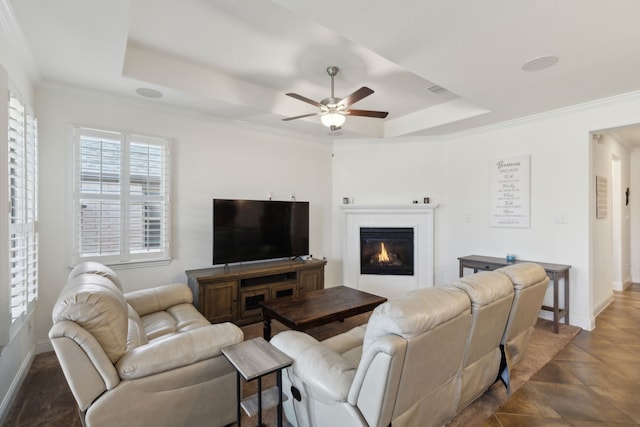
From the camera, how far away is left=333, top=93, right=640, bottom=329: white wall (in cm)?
373

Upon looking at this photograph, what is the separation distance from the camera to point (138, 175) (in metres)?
3.57

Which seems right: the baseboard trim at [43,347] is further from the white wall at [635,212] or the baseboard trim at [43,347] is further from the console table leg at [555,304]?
the white wall at [635,212]

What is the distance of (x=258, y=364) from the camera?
163cm

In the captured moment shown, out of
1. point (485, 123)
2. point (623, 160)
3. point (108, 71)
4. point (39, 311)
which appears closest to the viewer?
point (108, 71)

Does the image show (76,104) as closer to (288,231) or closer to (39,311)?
(39,311)

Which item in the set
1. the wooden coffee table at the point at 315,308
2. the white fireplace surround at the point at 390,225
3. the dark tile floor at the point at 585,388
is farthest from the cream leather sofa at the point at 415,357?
the white fireplace surround at the point at 390,225

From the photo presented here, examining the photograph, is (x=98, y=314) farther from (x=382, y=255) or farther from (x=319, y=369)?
(x=382, y=255)

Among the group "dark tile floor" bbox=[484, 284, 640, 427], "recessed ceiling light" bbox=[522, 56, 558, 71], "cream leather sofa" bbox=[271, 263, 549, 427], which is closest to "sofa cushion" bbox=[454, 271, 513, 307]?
"cream leather sofa" bbox=[271, 263, 549, 427]

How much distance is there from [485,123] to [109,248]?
5.03 m

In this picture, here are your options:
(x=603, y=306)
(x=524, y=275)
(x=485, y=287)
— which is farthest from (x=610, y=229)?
(x=485, y=287)

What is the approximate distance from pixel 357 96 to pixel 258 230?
2.20 metres

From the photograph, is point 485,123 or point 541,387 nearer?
point 541,387

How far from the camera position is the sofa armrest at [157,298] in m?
2.85

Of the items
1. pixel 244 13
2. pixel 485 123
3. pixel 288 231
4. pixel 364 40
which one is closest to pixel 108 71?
pixel 244 13
